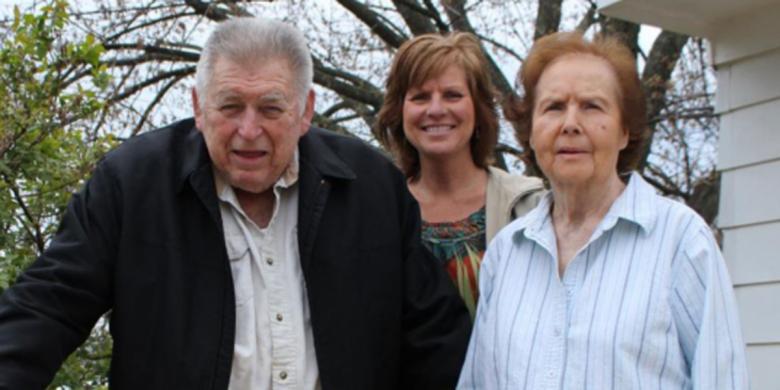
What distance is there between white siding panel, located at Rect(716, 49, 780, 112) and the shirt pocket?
2.46m

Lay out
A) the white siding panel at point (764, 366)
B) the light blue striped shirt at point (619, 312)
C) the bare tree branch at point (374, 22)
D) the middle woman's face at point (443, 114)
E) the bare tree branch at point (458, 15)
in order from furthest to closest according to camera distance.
Answer: the bare tree branch at point (374, 22) < the bare tree branch at point (458, 15) < the white siding panel at point (764, 366) < the middle woman's face at point (443, 114) < the light blue striped shirt at point (619, 312)

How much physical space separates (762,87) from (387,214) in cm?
208

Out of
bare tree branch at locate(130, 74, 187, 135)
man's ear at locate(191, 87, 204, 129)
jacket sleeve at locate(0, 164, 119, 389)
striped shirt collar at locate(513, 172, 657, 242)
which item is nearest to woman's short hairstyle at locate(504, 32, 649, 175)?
striped shirt collar at locate(513, 172, 657, 242)

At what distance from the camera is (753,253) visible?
15.5 feet

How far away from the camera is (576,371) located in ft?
9.34

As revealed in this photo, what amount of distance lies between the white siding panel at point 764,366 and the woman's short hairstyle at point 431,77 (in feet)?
4.72

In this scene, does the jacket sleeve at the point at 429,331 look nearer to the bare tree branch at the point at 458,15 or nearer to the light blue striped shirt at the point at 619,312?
the light blue striped shirt at the point at 619,312

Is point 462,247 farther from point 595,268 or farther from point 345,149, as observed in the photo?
point 595,268

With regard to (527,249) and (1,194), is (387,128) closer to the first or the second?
(527,249)

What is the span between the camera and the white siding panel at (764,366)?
4.55 meters

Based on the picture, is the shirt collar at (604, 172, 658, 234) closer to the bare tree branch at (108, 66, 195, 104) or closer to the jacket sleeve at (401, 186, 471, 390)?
the jacket sleeve at (401, 186, 471, 390)

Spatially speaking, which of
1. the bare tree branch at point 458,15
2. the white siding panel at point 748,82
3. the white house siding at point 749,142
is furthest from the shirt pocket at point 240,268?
the bare tree branch at point 458,15

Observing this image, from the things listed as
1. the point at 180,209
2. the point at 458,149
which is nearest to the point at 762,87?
the point at 458,149

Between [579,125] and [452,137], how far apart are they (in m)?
0.88
